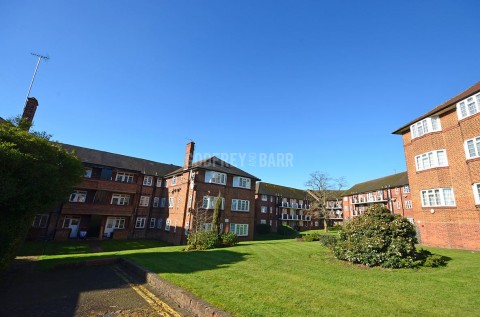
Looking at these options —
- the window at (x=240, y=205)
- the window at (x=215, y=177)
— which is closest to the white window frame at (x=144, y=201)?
the window at (x=215, y=177)

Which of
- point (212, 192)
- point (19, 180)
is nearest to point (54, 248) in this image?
point (19, 180)

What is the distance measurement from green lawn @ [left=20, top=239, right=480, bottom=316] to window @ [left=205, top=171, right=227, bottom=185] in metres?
17.0

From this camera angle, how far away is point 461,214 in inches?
693

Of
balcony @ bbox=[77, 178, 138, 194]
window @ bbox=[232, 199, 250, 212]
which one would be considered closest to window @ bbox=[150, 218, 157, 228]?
Result: balcony @ bbox=[77, 178, 138, 194]

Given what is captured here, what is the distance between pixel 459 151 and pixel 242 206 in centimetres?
2277

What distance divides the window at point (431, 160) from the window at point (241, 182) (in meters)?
19.4

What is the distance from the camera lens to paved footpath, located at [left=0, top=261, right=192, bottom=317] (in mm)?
7098

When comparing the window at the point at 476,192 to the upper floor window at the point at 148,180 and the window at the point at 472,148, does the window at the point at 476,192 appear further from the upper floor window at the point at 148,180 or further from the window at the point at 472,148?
the upper floor window at the point at 148,180

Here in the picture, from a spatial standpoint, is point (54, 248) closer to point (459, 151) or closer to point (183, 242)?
point (183, 242)

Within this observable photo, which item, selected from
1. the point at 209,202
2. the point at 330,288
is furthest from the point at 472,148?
the point at 209,202

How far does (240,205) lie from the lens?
32.0 m

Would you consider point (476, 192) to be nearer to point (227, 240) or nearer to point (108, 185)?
point (227, 240)

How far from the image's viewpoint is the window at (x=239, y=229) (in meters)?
30.7

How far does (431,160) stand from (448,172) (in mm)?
1640
